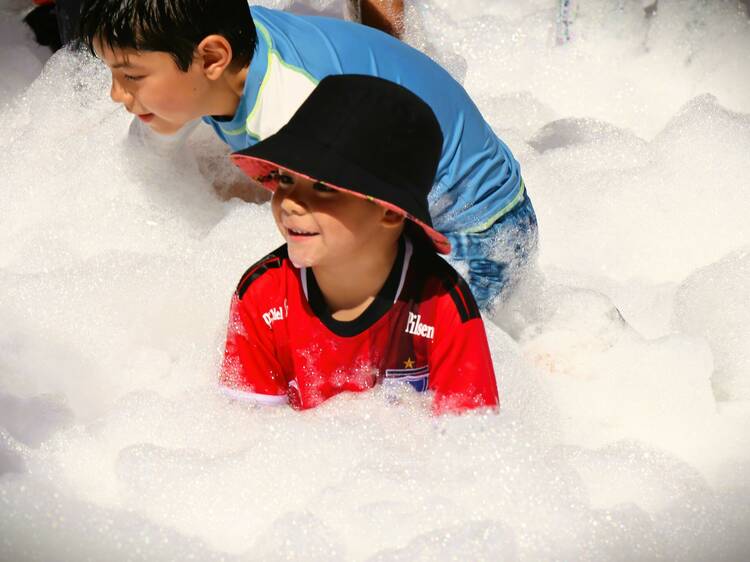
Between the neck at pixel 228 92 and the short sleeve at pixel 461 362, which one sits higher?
the neck at pixel 228 92

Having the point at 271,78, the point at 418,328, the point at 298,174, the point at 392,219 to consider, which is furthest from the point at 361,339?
the point at 271,78

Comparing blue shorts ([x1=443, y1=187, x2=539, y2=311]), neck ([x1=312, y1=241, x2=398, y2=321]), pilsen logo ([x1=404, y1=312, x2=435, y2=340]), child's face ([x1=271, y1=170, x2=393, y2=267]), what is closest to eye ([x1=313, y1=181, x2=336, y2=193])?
child's face ([x1=271, y1=170, x2=393, y2=267])

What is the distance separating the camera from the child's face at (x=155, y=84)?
1587 mm

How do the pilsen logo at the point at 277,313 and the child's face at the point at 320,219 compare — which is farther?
the pilsen logo at the point at 277,313

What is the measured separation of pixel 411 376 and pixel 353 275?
0.58 ft

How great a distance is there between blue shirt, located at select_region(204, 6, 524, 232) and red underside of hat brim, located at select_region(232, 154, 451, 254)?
0.11 m

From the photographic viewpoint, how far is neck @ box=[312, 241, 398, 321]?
1503 millimetres

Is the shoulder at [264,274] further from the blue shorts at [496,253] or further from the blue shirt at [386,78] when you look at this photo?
the blue shorts at [496,253]

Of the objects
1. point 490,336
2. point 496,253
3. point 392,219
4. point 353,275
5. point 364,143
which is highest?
point 364,143

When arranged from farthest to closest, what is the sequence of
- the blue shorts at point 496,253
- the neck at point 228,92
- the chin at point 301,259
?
the blue shorts at point 496,253 → the neck at point 228,92 → the chin at point 301,259

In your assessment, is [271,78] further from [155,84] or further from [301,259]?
[301,259]

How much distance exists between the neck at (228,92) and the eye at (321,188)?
33 cm

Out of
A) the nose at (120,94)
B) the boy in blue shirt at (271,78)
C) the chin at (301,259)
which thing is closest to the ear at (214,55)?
the boy in blue shirt at (271,78)

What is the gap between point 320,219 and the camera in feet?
4.61
